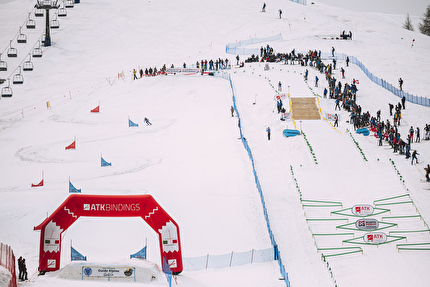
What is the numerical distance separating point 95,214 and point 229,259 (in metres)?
6.31

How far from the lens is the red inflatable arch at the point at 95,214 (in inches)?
770

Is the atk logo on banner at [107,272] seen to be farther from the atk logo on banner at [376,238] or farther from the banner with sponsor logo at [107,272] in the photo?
the atk logo on banner at [376,238]

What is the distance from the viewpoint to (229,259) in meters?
23.8

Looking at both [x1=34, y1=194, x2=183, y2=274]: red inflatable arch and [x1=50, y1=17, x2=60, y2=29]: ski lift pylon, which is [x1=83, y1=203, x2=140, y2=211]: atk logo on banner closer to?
[x1=34, y1=194, x2=183, y2=274]: red inflatable arch

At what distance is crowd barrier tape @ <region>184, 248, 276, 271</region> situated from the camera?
23.4 m

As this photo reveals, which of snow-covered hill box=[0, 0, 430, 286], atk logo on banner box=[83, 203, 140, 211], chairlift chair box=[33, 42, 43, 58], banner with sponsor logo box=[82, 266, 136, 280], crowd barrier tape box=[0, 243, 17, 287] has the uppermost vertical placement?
atk logo on banner box=[83, 203, 140, 211]

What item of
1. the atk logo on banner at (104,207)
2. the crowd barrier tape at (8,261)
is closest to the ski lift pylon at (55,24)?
the atk logo on banner at (104,207)

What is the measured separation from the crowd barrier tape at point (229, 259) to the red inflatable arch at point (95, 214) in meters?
3.26

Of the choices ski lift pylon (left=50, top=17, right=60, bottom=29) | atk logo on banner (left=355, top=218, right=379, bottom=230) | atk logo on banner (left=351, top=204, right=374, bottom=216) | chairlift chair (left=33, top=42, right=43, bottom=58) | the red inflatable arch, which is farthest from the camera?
ski lift pylon (left=50, top=17, right=60, bottom=29)

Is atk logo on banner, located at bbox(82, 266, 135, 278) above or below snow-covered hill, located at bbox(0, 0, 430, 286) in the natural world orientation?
above

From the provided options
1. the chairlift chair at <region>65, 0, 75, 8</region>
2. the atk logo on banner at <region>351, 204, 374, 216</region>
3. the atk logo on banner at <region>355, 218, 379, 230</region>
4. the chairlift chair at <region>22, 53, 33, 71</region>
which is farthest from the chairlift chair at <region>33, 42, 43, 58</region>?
the atk logo on banner at <region>355, 218, 379, 230</region>

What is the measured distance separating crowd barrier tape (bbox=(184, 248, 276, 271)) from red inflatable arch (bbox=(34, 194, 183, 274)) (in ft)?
10.7

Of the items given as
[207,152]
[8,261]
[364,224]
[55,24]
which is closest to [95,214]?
[8,261]

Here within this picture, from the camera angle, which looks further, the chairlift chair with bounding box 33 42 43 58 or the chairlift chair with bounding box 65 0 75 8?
the chairlift chair with bounding box 65 0 75 8
